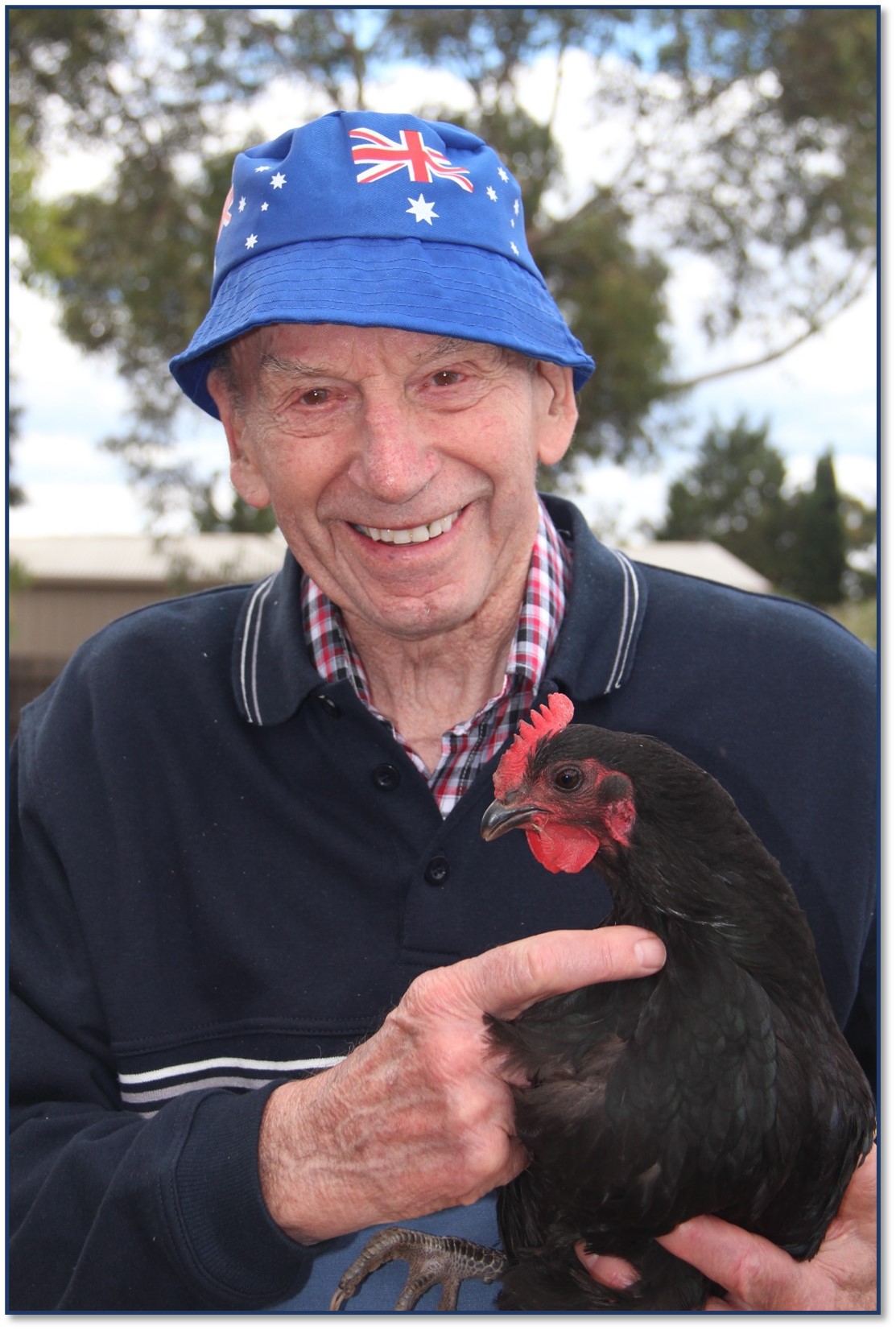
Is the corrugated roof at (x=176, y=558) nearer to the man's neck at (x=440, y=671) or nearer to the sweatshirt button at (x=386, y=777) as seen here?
the man's neck at (x=440, y=671)

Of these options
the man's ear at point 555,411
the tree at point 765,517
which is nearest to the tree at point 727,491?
the tree at point 765,517

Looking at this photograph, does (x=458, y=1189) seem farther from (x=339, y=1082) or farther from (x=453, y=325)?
(x=453, y=325)

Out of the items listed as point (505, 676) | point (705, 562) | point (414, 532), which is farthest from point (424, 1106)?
point (705, 562)

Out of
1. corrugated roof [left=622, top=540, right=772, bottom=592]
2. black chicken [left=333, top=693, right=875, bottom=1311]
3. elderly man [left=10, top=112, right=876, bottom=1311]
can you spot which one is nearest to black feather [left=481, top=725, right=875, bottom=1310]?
black chicken [left=333, top=693, right=875, bottom=1311]

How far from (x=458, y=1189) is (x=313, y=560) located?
3.53 feet

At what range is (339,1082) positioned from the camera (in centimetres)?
154

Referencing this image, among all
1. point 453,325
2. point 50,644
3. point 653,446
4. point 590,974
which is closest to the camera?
point 590,974

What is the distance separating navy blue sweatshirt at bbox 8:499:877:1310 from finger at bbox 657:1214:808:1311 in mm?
503

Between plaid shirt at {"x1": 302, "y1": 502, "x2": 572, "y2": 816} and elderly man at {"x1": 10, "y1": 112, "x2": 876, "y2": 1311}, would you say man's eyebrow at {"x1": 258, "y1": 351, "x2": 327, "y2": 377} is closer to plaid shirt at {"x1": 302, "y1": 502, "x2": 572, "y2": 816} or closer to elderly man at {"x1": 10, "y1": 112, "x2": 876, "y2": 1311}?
elderly man at {"x1": 10, "y1": 112, "x2": 876, "y2": 1311}

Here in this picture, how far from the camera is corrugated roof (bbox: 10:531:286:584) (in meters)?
7.63

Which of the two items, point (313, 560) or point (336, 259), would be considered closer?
point (336, 259)

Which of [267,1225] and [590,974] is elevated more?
[590,974]

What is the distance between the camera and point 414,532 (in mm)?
1887

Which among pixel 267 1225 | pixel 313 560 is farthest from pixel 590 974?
pixel 313 560
